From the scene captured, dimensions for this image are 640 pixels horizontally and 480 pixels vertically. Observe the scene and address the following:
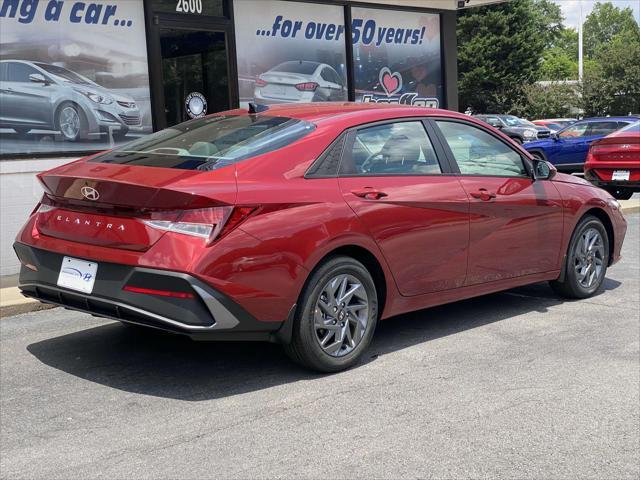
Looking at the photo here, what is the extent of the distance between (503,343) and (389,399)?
1473 millimetres

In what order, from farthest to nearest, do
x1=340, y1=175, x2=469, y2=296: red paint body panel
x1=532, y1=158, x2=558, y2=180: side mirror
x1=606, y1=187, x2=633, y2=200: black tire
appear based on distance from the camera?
1. x1=606, y1=187, x2=633, y2=200: black tire
2. x1=532, y1=158, x2=558, y2=180: side mirror
3. x1=340, y1=175, x2=469, y2=296: red paint body panel

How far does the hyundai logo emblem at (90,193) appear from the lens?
453cm

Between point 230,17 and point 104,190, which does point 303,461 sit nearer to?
point 104,190

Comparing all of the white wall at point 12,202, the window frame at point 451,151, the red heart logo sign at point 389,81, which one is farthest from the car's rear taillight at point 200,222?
the red heart logo sign at point 389,81

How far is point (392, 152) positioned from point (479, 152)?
987mm

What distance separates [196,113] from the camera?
10.5 m

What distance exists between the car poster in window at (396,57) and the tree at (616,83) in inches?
1686

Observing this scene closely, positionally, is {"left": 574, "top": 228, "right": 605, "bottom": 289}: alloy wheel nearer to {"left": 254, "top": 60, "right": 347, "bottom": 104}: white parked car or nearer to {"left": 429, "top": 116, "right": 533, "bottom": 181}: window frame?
{"left": 429, "top": 116, "right": 533, "bottom": 181}: window frame

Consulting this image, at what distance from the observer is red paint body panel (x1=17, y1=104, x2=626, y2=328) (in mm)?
4328

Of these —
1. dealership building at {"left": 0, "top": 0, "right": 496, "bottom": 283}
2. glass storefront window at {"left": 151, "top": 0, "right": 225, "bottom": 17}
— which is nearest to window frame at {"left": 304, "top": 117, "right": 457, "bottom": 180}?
dealership building at {"left": 0, "top": 0, "right": 496, "bottom": 283}

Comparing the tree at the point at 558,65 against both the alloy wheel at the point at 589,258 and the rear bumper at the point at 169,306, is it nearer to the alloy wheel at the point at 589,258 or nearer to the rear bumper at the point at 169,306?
the alloy wheel at the point at 589,258

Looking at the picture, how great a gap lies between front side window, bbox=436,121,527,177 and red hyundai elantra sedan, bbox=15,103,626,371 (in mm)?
14

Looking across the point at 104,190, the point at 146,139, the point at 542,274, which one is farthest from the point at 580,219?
the point at 104,190

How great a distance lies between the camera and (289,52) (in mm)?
11328
